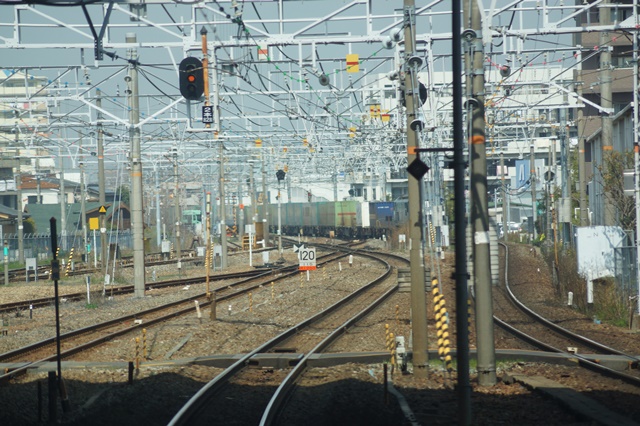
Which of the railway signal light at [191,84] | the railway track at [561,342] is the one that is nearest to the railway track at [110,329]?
the railway signal light at [191,84]

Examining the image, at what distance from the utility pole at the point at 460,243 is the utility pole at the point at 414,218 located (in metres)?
3.68

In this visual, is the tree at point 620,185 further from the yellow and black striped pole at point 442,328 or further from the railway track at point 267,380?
the yellow and black striped pole at point 442,328

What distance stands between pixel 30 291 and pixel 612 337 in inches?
793

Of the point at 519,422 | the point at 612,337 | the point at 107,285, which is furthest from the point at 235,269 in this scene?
the point at 519,422

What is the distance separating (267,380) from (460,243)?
5.77 meters

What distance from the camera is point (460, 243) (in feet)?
25.8

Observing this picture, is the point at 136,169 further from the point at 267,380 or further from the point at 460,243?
the point at 460,243

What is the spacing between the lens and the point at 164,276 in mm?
35188

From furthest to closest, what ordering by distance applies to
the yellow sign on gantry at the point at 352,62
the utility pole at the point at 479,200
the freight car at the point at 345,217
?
the freight car at the point at 345,217 → the yellow sign on gantry at the point at 352,62 → the utility pole at the point at 479,200

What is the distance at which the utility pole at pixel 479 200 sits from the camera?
10.7 metres

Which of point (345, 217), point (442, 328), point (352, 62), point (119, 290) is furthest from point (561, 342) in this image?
point (345, 217)

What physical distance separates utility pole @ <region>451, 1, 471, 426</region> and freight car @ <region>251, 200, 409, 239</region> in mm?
44641

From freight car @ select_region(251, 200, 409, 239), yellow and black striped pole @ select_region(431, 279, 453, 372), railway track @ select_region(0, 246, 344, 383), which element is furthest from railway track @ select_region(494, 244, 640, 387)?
freight car @ select_region(251, 200, 409, 239)

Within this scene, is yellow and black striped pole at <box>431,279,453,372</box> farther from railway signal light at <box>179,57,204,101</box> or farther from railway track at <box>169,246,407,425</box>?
railway signal light at <box>179,57,204,101</box>
